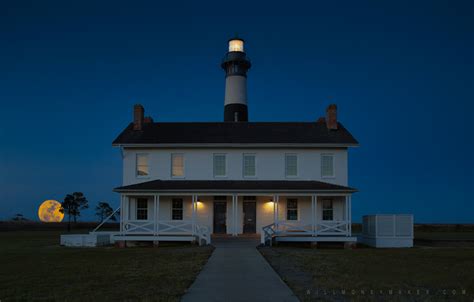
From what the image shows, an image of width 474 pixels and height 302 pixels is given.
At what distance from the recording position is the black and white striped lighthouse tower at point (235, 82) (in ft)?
119

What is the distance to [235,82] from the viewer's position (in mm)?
36938

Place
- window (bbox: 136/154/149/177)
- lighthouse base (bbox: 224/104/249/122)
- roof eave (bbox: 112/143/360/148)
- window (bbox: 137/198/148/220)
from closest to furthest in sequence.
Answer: roof eave (bbox: 112/143/360/148), window (bbox: 137/198/148/220), window (bbox: 136/154/149/177), lighthouse base (bbox: 224/104/249/122)

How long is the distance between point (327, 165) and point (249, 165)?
446 cm

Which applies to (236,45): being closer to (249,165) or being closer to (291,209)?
(249,165)

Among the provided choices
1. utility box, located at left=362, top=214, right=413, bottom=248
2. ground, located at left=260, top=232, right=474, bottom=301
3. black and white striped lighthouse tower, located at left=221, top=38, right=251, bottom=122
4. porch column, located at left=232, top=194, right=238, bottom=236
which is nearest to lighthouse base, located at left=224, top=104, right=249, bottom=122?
black and white striped lighthouse tower, located at left=221, top=38, right=251, bottom=122

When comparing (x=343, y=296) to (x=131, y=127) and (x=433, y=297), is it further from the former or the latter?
(x=131, y=127)

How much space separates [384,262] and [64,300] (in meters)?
11.0

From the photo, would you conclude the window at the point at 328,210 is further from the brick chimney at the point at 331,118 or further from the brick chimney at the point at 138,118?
the brick chimney at the point at 138,118

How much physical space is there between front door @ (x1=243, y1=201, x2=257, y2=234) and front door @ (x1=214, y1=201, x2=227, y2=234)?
119cm

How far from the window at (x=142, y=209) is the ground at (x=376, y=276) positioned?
10840 millimetres

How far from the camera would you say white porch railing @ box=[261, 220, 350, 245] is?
76.6 ft

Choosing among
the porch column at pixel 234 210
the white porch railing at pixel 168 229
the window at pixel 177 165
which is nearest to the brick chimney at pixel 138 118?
Result: the window at pixel 177 165

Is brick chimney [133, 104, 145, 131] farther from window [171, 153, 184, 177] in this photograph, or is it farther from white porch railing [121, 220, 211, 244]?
white porch railing [121, 220, 211, 244]

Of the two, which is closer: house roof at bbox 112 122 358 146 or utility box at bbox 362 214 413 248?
utility box at bbox 362 214 413 248
